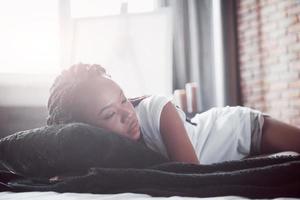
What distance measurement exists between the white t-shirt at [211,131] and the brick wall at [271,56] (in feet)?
5.62

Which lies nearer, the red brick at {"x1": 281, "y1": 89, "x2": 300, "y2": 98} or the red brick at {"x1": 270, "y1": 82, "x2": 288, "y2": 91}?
the red brick at {"x1": 281, "y1": 89, "x2": 300, "y2": 98}

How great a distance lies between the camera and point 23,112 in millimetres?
3086

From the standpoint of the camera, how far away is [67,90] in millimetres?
1337

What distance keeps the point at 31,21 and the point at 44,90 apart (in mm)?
559

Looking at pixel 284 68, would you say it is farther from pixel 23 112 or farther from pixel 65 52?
pixel 23 112

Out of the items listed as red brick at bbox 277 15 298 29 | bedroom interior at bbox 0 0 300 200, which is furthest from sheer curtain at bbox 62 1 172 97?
red brick at bbox 277 15 298 29

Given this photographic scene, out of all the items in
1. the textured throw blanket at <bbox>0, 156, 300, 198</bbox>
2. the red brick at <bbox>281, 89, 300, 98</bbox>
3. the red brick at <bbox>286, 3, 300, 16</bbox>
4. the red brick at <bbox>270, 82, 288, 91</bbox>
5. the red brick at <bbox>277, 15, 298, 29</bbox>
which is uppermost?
the red brick at <bbox>286, 3, 300, 16</bbox>

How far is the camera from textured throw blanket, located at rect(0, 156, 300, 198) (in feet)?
2.37

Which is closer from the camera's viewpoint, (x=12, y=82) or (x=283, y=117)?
(x=12, y=82)

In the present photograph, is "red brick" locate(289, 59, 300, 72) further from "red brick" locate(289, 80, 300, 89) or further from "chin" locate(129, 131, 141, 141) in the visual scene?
"chin" locate(129, 131, 141, 141)

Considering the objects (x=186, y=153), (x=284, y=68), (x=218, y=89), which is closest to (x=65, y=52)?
(x=218, y=89)

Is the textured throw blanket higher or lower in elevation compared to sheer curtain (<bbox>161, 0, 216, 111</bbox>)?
lower

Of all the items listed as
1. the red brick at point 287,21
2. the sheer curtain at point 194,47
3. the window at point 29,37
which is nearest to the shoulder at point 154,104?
the window at point 29,37

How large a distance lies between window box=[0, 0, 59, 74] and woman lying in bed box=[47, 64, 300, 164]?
1954 mm
